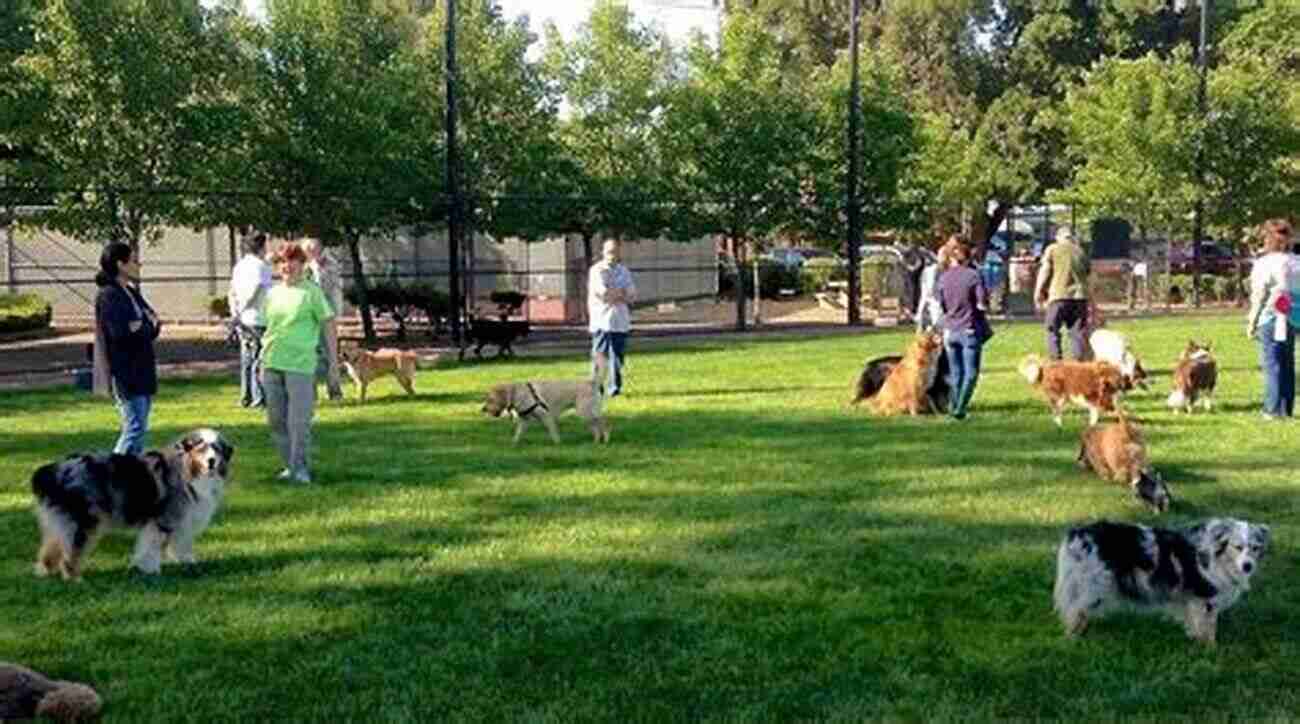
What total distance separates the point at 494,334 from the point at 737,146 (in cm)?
928

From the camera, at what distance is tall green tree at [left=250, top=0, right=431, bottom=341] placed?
24.7 m

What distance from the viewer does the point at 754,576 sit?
7602 mm

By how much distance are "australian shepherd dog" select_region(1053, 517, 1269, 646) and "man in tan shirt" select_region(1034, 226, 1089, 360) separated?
28.7ft

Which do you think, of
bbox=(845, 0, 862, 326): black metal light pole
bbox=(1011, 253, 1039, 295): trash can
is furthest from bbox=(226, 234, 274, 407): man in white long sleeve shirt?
bbox=(1011, 253, 1039, 295): trash can

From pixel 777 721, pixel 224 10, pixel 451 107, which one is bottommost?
pixel 777 721

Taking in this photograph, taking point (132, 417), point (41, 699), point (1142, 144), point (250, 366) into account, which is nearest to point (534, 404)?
point (132, 417)

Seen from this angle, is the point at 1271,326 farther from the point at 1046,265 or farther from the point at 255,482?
the point at 255,482

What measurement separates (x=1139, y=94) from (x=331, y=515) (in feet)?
108

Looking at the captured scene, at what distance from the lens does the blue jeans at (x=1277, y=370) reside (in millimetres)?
13047

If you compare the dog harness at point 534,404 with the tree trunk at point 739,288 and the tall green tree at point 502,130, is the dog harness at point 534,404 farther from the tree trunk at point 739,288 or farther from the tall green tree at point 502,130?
the tree trunk at point 739,288

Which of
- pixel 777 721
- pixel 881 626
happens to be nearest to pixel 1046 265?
pixel 881 626

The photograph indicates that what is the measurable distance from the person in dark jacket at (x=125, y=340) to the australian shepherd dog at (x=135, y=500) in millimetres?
1952

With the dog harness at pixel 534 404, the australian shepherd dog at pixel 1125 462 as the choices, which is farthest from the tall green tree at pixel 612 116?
the australian shepherd dog at pixel 1125 462

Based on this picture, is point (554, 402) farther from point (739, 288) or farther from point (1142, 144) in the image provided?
point (1142, 144)
